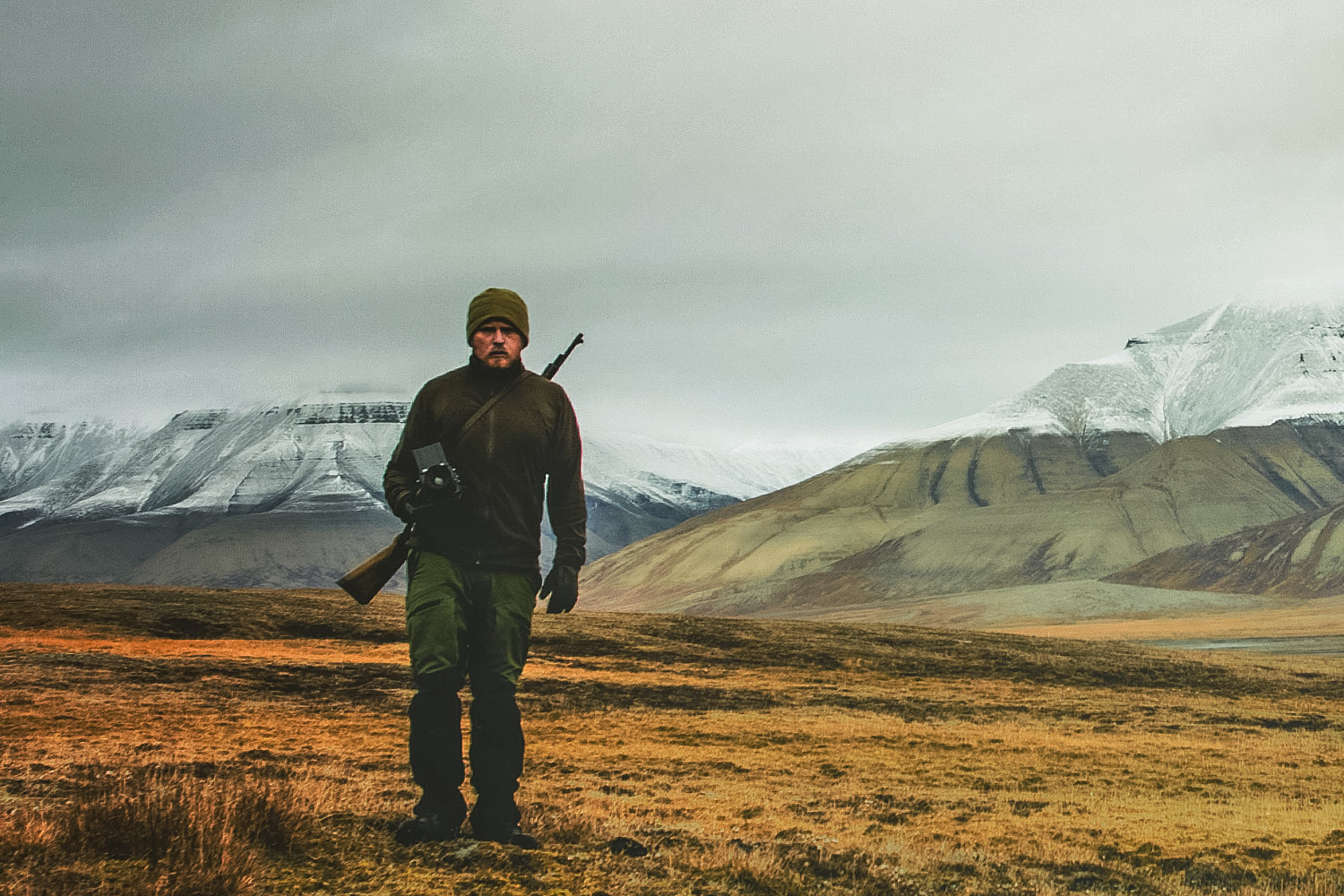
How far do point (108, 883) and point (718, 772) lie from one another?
9.93 metres

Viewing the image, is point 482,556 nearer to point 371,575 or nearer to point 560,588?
point 560,588

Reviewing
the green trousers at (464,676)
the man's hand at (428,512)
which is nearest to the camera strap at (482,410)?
the man's hand at (428,512)

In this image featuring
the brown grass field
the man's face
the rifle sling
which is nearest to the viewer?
the brown grass field

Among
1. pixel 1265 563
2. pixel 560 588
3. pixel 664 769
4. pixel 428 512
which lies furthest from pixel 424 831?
pixel 1265 563

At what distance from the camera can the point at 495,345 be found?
737 centimetres

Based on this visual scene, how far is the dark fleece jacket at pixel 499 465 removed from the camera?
280 inches

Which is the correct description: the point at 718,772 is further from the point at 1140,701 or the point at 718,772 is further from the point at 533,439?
the point at 1140,701

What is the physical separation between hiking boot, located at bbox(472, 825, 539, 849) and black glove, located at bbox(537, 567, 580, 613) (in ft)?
4.24

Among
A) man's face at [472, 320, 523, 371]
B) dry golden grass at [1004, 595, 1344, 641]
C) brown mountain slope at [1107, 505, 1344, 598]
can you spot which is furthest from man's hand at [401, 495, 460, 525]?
brown mountain slope at [1107, 505, 1344, 598]

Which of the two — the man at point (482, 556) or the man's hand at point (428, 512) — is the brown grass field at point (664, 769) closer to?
the man at point (482, 556)

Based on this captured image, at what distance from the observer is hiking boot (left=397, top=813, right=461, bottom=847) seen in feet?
22.4

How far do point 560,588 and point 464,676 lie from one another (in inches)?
30.0

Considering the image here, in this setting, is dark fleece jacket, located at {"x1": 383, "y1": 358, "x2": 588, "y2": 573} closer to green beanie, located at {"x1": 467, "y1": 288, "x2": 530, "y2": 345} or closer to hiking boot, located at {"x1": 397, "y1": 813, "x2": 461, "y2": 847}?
green beanie, located at {"x1": 467, "y1": 288, "x2": 530, "y2": 345}

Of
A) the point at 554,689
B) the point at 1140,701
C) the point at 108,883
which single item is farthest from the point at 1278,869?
the point at 1140,701
